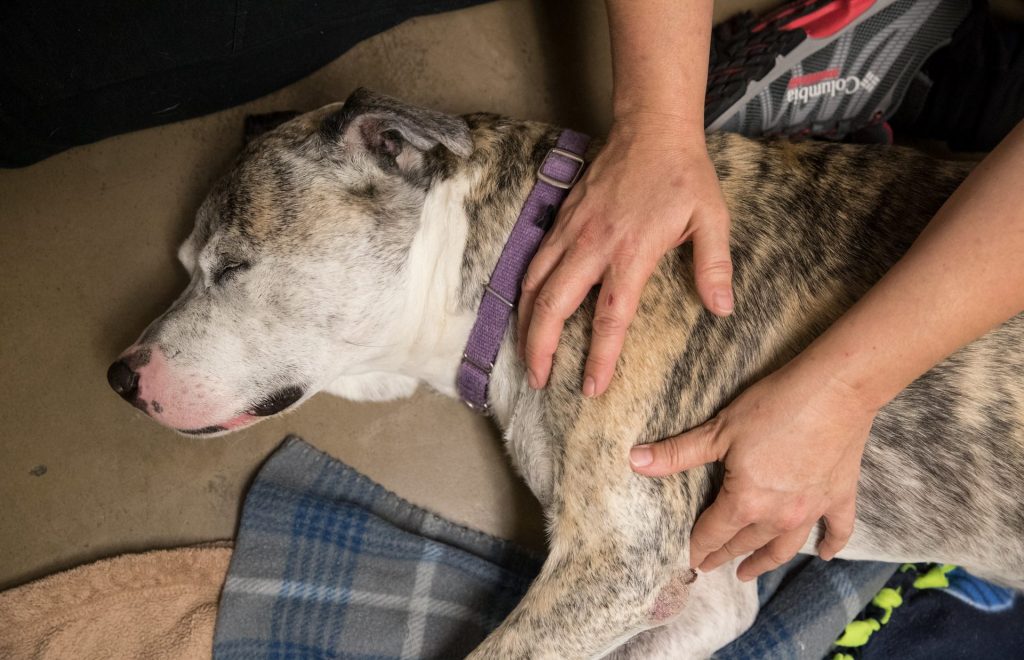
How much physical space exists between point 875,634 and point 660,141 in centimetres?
189

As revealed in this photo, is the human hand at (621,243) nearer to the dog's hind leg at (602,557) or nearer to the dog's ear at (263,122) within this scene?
the dog's hind leg at (602,557)

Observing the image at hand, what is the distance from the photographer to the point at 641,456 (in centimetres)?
188

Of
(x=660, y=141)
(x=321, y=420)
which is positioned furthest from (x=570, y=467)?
(x=321, y=420)

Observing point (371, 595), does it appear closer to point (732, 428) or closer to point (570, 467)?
point (570, 467)

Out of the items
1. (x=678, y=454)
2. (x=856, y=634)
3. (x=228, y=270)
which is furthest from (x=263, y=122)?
(x=856, y=634)

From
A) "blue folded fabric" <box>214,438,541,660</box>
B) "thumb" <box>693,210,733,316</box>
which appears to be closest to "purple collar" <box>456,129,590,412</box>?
"thumb" <box>693,210,733,316</box>

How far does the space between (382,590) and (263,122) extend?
161cm

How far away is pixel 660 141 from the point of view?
6.51 feet

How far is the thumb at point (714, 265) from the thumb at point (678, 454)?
0.30 metres

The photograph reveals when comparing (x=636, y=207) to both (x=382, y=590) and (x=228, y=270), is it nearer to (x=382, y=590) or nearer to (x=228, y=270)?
(x=228, y=270)

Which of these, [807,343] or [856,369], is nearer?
[856,369]

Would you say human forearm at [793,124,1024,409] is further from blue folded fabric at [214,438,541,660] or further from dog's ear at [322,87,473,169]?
blue folded fabric at [214,438,541,660]

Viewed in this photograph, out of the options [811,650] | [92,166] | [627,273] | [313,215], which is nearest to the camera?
[627,273]

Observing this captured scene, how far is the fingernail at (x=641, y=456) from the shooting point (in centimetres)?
187
